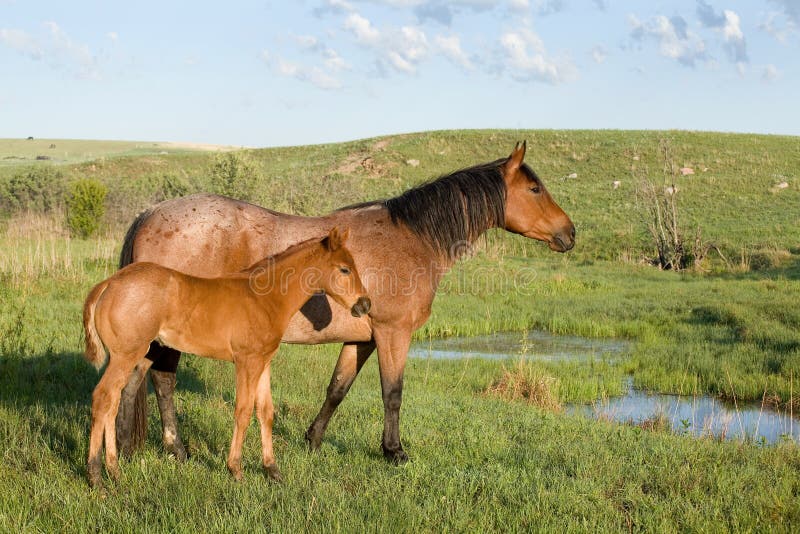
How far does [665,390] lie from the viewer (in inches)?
436

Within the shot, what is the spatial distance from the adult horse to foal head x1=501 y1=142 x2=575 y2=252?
1.38ft

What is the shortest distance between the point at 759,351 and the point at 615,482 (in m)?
8.51

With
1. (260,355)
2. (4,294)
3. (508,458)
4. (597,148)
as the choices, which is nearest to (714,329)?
(508,458)

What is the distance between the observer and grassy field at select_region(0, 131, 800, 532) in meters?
4.45

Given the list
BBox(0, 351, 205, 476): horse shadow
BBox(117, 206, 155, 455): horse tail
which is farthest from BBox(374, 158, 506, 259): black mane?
BBox(0, 351, 205, 476): horse shadow

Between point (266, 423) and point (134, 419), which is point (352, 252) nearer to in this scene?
point (266, 423)

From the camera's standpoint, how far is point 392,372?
19.6 feet

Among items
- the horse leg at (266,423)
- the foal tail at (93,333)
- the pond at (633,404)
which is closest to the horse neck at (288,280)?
the horse leg at (266,423)

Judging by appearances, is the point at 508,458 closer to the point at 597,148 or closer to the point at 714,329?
the point at 714,329

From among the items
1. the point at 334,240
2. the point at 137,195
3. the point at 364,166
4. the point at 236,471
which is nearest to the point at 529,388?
the point at 334,240

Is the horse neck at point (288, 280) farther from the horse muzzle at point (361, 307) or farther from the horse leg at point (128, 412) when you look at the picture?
the horse leg at point (128, 412)

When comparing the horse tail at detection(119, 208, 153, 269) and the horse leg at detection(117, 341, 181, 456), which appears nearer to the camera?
the horse leg at detection(117, 341, 181, 456)

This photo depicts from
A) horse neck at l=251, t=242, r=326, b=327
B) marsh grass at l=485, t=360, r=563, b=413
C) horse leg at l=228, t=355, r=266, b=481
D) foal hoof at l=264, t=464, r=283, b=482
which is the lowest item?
marsh grass at l=485, t=360, r=563, b=413

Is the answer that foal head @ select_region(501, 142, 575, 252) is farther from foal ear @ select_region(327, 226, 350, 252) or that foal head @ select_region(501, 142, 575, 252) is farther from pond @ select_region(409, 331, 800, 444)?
pond @ select_region(409, 331, 800, 444)
